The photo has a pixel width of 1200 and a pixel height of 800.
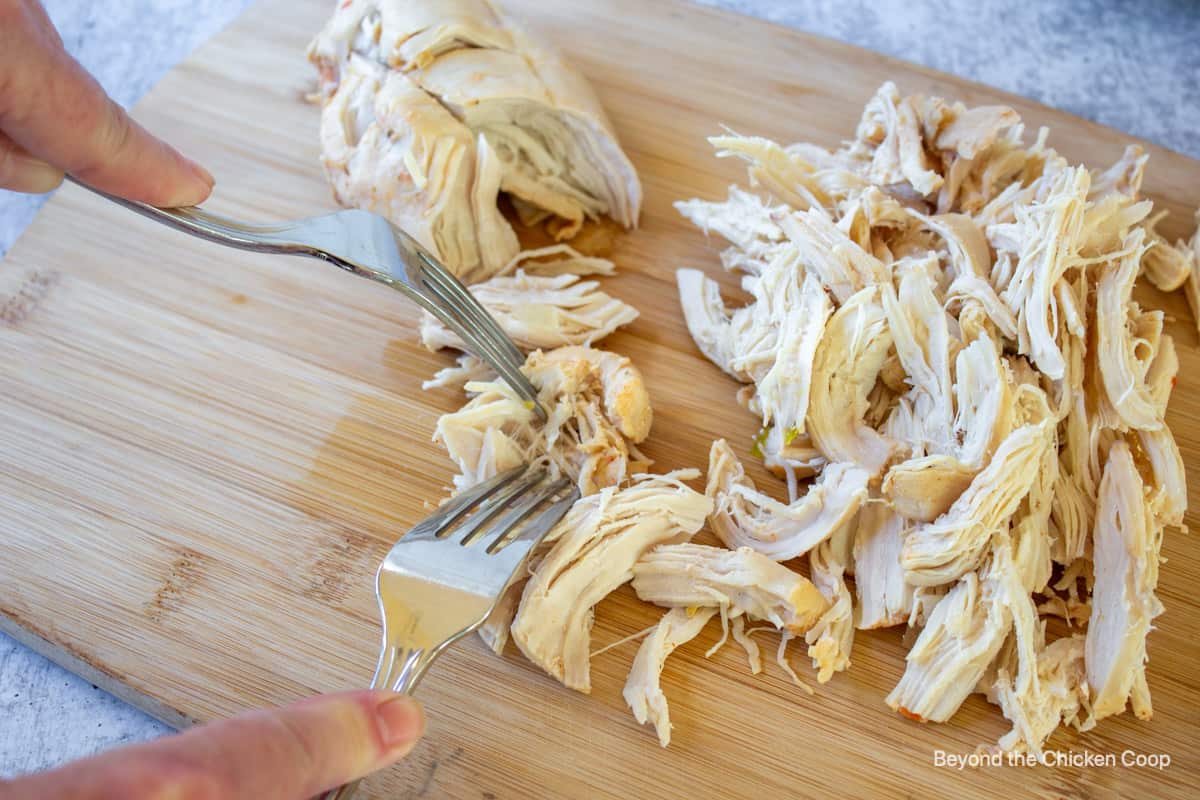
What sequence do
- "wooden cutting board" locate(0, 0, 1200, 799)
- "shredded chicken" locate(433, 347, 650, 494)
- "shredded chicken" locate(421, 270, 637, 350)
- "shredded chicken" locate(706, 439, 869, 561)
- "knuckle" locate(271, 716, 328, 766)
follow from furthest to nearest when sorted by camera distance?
1. "shredded chicken" locate(421, 270, 637, 350)
2. "shredded chicken" locate(433, 347, 650, 494)
3. "shredded chicken" locate(706, 439, 869, 561)
4. "wooden cutting board" locate(0, 0, 1200, 799)
5. "knuckle" locate(271, 716, 328, 766)

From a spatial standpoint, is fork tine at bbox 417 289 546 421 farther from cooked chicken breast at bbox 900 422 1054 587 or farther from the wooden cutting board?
cooked chicken breast at bbox 900 422 1054 587

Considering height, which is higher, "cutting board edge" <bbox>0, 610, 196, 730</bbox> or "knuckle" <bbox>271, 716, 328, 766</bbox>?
"knuckle" <bbox>271, 716, 328, 766</bbox>

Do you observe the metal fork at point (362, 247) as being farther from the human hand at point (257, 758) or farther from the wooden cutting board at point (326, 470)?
the human hand at point (257, 758)

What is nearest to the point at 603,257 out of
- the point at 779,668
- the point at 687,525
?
the point at 687,525

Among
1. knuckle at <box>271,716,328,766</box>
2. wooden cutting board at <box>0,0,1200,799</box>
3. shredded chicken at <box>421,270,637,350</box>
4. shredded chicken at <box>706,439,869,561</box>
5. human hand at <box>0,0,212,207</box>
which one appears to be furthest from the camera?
shredded chicken at <box>421,270,637,350</box>

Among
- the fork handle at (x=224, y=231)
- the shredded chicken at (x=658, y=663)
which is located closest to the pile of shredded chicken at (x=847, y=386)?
the shredded chicken at (x=658, y=663)

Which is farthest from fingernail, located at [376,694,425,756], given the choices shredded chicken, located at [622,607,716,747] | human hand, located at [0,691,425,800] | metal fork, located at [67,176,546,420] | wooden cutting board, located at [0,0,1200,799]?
metal fork, located at [67,176,546,420]
